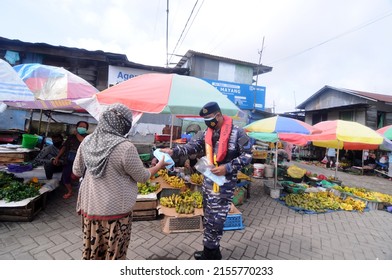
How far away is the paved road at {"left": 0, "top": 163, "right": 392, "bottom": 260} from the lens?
3.07 m

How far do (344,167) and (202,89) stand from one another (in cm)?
1468

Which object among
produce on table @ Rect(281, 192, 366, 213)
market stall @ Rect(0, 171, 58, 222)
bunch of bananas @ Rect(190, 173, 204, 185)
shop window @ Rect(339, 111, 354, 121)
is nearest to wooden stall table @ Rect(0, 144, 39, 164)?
market stall @ Rect(0, 171, 58, 222)

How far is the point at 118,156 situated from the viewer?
5.71 feet

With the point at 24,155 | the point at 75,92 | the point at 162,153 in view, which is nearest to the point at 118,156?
the point at 162,153

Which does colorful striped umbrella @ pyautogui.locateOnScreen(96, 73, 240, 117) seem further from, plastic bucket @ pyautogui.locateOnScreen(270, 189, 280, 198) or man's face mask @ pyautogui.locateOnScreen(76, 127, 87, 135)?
plastic bucket @ pyautogui.locateOnScreen(270, 189, 280, 198)

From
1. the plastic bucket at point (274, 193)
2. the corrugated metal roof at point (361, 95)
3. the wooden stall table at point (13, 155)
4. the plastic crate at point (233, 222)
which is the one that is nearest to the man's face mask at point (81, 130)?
the wooden stall table at point (13, 155)

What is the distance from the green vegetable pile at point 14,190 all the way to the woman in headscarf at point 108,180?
9.30 ft

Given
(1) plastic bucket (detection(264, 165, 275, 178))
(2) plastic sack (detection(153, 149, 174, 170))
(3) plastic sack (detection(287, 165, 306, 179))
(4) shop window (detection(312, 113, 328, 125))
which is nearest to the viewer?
(2) plastic sack (detection(153, 149, 174, 170))

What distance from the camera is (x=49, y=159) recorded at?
17.8 feet

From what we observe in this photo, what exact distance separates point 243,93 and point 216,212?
1394 cm

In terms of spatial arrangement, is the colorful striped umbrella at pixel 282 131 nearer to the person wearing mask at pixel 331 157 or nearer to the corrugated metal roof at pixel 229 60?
the corrugated metal roof at pixel 229 60

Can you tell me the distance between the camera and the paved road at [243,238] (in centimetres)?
307

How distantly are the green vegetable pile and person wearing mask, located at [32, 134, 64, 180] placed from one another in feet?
2.93

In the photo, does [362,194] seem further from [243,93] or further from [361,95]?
[361,95]
